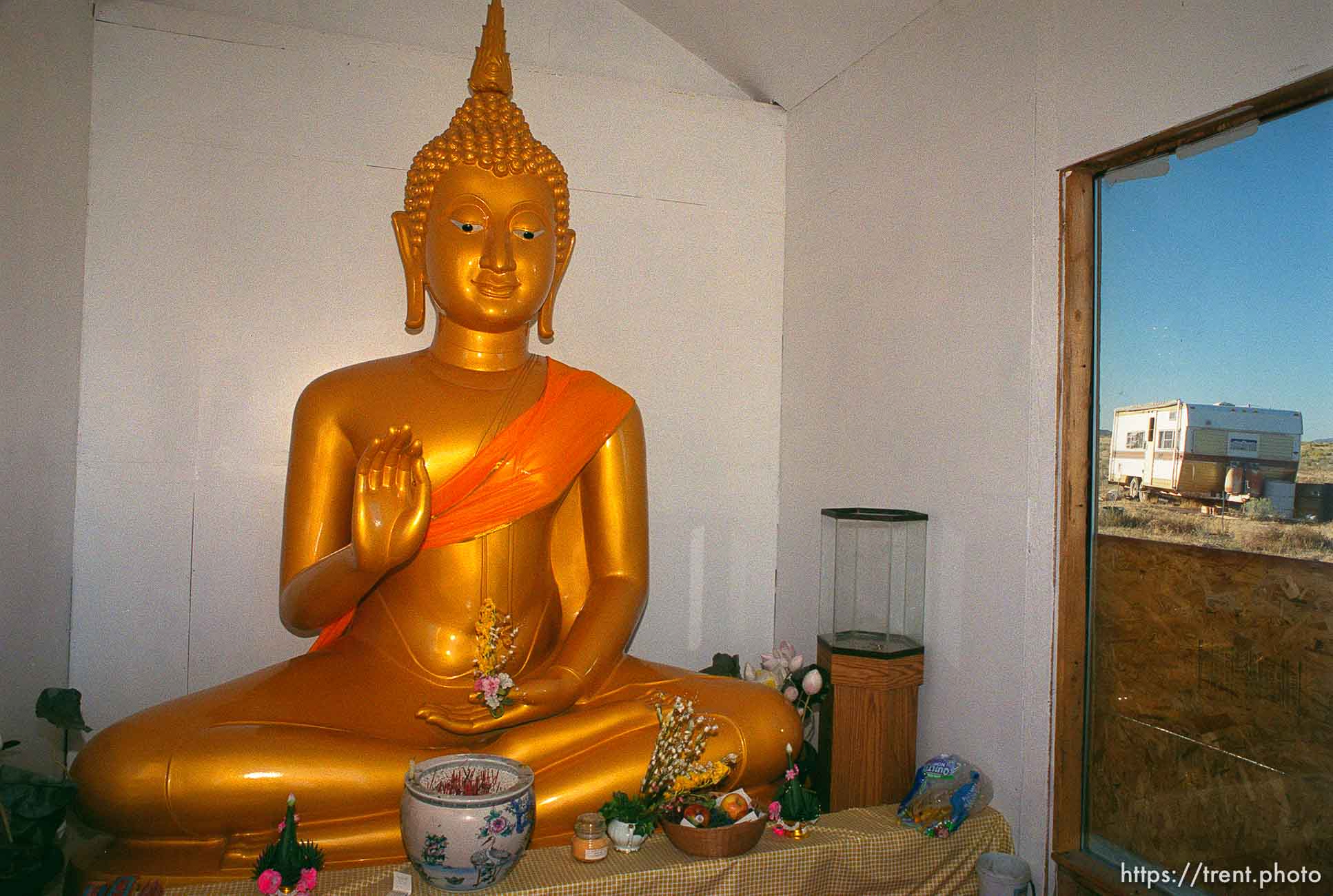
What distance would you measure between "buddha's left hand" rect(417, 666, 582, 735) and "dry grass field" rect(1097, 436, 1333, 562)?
52.1 inches

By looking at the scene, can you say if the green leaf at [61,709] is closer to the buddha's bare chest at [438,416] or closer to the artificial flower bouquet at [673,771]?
the buddha's bare chest at [438,416]

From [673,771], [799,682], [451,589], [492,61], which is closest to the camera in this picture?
[673,771]

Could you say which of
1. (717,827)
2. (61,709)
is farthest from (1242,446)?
(61,709)

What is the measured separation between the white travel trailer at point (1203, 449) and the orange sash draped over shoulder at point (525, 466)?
49.9 inches

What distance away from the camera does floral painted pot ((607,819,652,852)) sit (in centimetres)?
215

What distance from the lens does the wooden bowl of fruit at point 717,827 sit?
2098mm

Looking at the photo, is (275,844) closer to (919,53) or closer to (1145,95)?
(1145,95)

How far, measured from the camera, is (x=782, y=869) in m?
2.18

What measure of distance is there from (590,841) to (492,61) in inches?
79.4

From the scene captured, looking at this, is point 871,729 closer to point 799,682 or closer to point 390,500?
point 799,682

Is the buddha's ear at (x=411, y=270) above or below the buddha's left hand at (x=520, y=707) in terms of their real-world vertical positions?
above

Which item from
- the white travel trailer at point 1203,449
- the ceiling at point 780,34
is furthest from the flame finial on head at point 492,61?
the white travel trailer at point 1203,449

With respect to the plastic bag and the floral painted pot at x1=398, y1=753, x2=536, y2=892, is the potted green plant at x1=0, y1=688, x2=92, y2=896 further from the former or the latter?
the plastic bag

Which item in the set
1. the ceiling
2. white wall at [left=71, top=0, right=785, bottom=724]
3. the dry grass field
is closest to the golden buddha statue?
white wall at [left=71, top=0, right=785, bottom=724]
